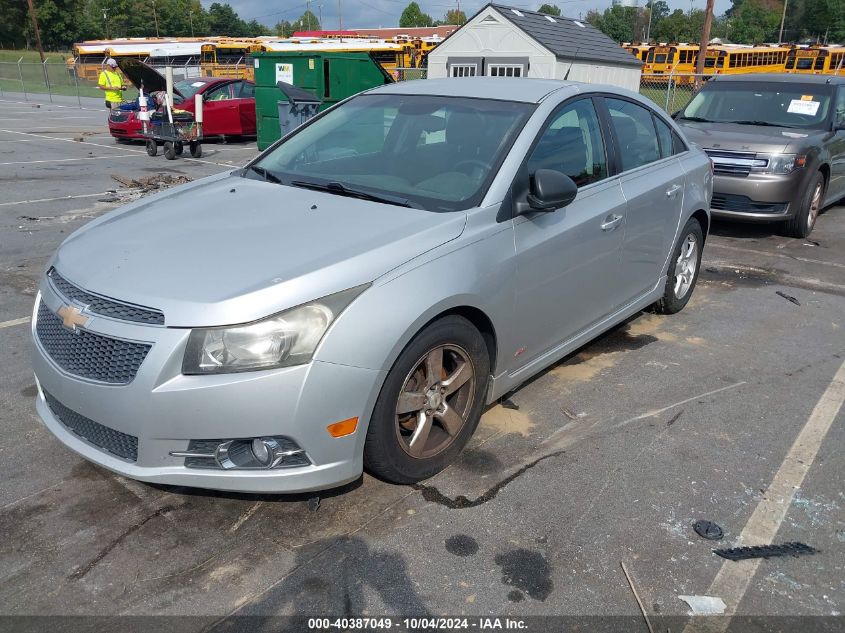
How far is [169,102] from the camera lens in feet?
43.7

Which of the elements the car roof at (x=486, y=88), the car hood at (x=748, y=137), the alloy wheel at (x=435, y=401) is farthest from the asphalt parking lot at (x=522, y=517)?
the car hood at (x=748, y=137)

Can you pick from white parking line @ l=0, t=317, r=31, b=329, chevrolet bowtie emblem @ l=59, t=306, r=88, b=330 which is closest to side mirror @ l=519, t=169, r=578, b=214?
chevrolet bowtie emblem @ l=59, t=306, r=88, b=330

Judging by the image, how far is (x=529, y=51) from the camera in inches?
Answer: 707

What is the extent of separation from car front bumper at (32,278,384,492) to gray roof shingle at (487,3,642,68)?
16736 millimetres

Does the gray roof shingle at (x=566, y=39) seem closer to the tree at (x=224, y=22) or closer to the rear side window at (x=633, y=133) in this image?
the rear side window at (x=633, y=133)

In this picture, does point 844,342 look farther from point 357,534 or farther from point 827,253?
point 357,534

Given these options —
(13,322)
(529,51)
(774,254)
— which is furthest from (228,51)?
(13,322)

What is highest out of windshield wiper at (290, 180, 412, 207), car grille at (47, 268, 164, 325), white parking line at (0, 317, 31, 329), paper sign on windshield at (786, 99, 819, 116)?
paper sign on windshield at (786, 99, 819, 116)

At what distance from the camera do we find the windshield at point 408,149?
3.54 metres

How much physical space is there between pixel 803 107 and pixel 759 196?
66.5 inches

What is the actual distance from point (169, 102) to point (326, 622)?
504 inches

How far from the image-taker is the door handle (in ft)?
13.4

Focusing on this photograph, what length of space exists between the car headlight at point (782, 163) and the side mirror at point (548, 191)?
544 cm

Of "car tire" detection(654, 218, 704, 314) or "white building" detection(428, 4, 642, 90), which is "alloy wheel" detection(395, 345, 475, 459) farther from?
"white building" detection(428, 4, 642, 90)
